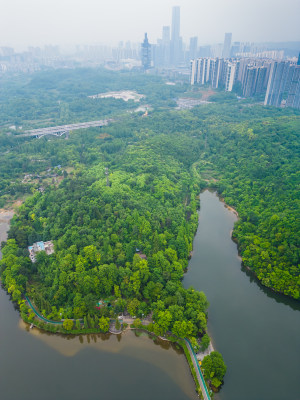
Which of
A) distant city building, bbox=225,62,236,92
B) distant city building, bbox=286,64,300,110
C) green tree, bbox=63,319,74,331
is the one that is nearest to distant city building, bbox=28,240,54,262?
green tree, bbox=63,319,74,331

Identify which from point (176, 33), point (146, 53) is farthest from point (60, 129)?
point (176, 33)

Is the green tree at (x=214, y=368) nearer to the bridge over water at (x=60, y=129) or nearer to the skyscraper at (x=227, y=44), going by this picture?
the bridge over water at (x=60, y=129)

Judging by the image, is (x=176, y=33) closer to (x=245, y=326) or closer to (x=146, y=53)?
(x=146, y=53)

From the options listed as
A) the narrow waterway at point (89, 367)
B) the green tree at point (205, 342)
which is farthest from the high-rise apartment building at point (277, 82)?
the narrow waterway at point (89, 367)

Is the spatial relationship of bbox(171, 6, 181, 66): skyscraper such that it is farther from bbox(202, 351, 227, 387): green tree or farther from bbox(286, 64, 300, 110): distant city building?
bbox(202, 351, 227, 387): green tree

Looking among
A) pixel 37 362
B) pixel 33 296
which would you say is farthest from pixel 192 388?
pixel 33 296

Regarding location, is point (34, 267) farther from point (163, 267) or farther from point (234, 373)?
point (234, 373)
